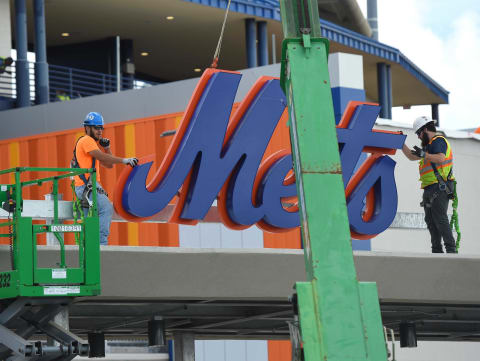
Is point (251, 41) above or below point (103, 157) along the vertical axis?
above

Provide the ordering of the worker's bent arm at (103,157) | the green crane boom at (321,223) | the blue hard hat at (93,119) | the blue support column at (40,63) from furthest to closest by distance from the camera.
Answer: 1. the blue support column at (40,63)
2. the blue hard hat at (93,119)
3. the worker's bent arm at (103,157)
4. the green crane boom at (321,223)

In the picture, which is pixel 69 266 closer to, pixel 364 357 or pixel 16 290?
pixel 16 290

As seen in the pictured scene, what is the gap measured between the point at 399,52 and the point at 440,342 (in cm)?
1691

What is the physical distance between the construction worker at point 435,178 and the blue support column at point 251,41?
17919mm

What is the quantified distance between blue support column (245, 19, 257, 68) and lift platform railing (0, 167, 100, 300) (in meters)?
22.6

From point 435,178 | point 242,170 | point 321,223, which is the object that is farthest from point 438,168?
point 321,223

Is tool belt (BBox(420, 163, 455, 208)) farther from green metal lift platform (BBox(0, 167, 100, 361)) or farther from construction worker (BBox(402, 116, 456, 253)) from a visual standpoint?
green metal lift platform (BBox(0, 167, 100, 361))

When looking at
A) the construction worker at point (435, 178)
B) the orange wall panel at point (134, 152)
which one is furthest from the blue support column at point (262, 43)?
the construction worker at point (435, 178)

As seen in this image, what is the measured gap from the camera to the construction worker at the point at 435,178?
63.9 ft

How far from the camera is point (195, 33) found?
4034 cm

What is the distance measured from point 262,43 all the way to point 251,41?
354 mm

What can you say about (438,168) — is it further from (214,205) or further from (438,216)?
(214,205)

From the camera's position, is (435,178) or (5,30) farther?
(5,30)

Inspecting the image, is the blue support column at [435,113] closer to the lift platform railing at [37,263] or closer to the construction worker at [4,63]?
the construction worker at [4,63]
